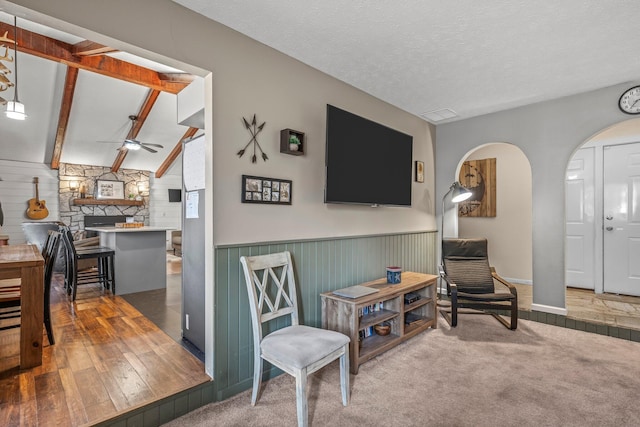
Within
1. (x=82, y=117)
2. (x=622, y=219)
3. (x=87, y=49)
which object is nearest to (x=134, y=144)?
(x=82, y=117)

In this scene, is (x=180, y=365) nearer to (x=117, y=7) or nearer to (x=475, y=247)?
(x=117, y=7)

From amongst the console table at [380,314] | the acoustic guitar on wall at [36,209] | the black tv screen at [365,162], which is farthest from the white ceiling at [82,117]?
the console table at [380,314]

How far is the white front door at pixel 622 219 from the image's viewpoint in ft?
13.6

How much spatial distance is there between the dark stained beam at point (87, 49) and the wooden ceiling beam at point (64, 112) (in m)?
0.94

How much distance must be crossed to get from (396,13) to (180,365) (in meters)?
2.86

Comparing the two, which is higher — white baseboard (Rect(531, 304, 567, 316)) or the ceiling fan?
the ceiling fan

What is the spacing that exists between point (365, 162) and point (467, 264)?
6.28 ft

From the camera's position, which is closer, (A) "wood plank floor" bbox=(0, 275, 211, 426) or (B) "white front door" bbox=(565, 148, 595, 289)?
(A) "wood plank floor" bbox=(0, 275, 211, 426)

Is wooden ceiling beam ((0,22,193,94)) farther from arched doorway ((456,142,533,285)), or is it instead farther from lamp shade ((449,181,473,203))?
arched doorway ((456,142,533,285))

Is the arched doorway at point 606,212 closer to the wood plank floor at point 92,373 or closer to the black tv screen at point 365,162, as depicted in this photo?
the black tv screen at point 365,162

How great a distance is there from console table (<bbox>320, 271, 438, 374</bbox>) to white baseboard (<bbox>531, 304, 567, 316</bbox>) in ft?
4.12

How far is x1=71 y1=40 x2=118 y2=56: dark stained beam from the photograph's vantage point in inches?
144

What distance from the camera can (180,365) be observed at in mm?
2260

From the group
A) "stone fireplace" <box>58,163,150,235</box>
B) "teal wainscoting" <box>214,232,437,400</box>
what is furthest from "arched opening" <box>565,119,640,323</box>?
"stone fireplace" <box>58,163,150,235</box>
